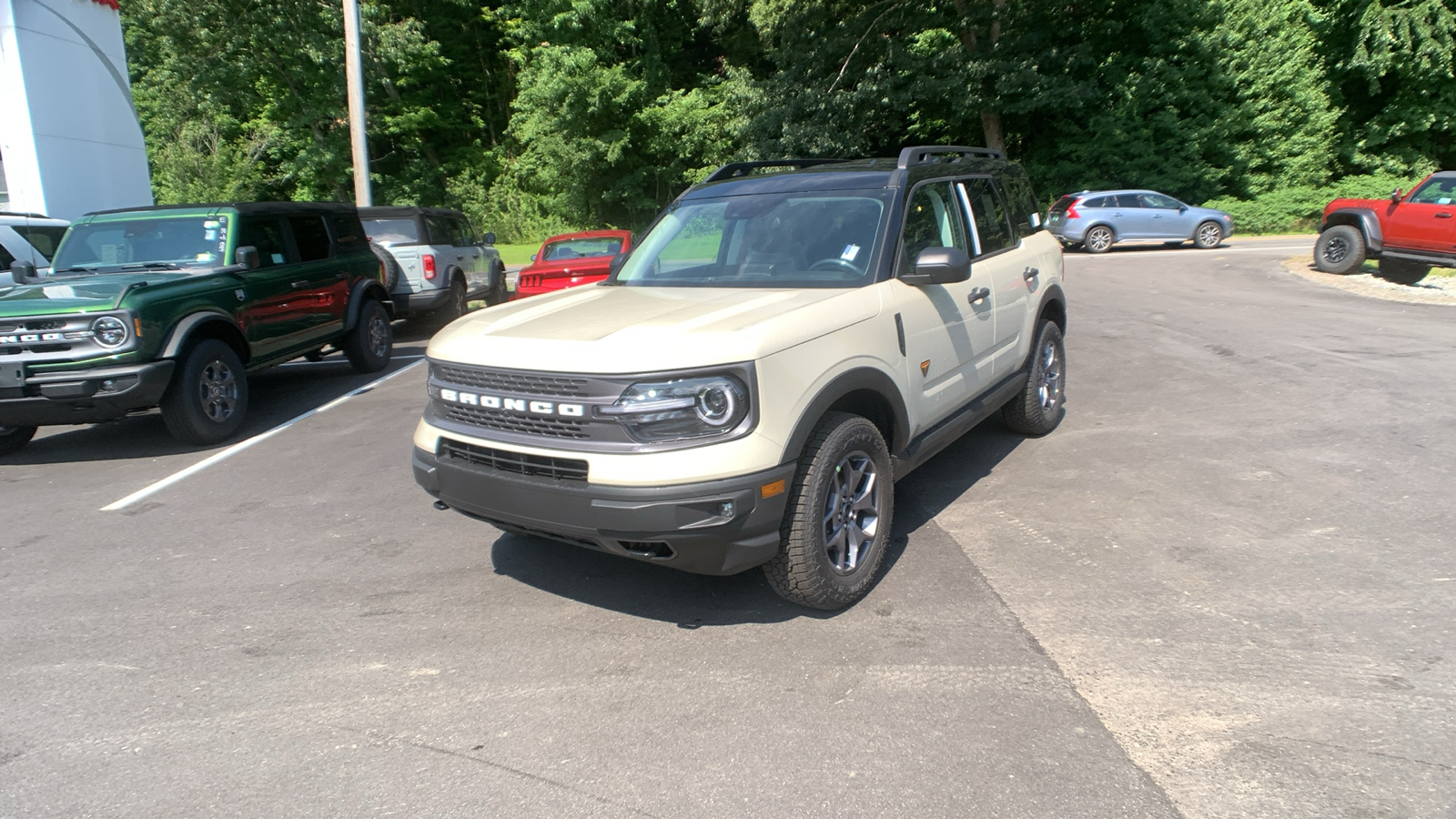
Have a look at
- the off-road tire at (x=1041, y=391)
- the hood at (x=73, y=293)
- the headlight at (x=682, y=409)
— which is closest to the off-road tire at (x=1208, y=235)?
the off-road tire at (x=1041, y=391)

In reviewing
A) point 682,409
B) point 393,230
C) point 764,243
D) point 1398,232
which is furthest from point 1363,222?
point 682,409

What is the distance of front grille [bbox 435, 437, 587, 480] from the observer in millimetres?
3668

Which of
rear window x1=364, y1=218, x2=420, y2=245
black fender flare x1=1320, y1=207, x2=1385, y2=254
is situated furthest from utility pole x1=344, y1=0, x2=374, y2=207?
black fender flare x1=1320, y1=207, x2=1385, y2=254

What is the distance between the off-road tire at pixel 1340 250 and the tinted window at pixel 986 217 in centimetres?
1230

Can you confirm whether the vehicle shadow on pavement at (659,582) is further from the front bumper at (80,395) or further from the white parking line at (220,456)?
the front bumper at (80,395)

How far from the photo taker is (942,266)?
14.4 ft

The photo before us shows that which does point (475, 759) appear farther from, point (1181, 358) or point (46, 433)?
point (1181, 358)

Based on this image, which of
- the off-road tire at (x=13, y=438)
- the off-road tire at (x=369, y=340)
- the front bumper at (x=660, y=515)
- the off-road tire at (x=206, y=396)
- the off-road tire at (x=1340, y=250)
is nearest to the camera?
the front bumper at (x=660, y=515)

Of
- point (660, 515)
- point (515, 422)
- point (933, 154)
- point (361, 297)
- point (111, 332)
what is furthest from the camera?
point (361, 297)

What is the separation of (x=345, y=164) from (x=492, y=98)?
828 centimetres

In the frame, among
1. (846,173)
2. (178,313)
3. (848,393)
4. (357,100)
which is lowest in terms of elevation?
(178,313)

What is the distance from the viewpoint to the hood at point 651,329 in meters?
3.57

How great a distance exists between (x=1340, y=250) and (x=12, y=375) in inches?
698

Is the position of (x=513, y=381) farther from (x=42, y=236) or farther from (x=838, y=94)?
(x=838, y=94)
